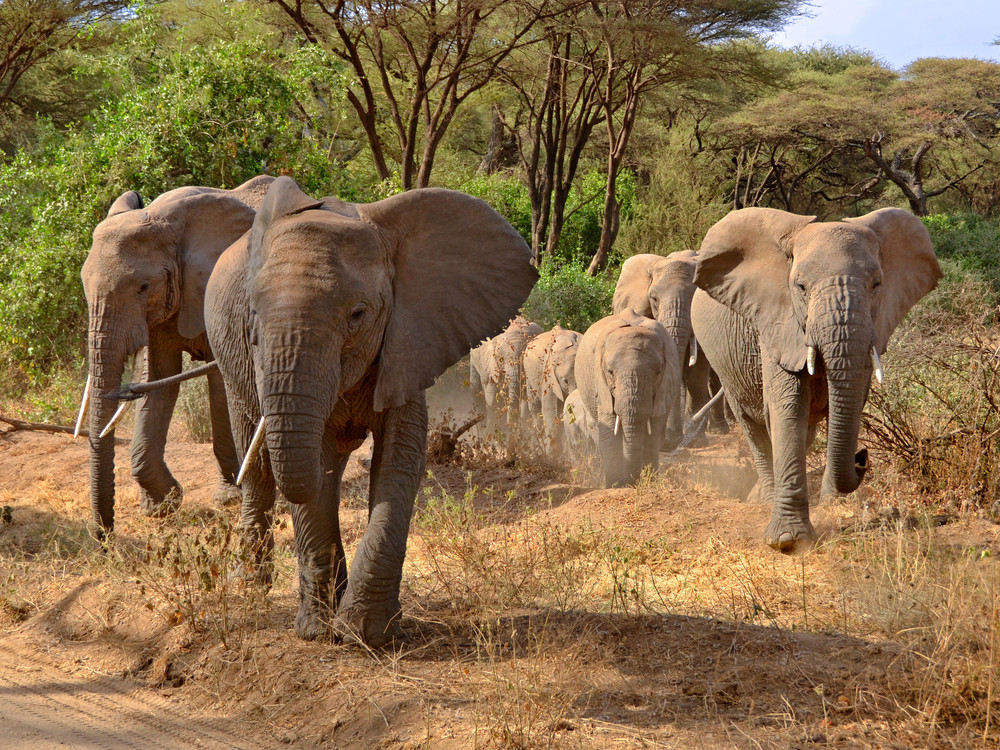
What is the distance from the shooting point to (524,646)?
4688mm

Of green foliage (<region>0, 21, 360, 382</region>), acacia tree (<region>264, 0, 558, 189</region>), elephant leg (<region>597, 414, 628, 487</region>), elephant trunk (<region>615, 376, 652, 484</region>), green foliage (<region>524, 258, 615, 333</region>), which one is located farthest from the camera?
acacia tree (<region>264, 0, 558, 189</region>)

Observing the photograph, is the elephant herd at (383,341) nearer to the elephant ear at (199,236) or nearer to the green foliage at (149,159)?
the elephant ear at (199,236)

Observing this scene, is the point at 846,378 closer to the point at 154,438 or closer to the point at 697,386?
the point at 154,438

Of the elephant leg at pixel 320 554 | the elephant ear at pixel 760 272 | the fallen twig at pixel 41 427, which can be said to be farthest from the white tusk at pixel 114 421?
the elephant ear at pixel 760 272

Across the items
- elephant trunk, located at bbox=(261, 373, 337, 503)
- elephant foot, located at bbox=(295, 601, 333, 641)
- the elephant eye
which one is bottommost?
elephant foot, located at bbox=(295, 601, 333, 641)

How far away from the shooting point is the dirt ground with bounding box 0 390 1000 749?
3967mm

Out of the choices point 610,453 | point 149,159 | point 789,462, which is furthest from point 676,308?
point 149,159

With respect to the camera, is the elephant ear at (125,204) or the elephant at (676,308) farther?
the elephant at (676,308)

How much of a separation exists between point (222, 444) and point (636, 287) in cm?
702

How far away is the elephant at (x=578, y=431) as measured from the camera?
1010 cm

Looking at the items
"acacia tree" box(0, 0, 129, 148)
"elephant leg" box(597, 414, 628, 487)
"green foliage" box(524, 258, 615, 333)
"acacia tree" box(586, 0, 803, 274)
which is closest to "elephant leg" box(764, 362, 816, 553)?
"elephant leg" box(597, 414, 628, 487)

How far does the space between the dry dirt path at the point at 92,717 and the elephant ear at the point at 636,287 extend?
348 inches

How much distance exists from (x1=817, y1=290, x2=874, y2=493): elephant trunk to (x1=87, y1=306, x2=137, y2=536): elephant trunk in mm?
4221

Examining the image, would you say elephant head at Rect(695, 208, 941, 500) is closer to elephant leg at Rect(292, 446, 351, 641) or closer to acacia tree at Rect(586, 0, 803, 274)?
elephant leg at Rect(292, 446, 351, 641)
